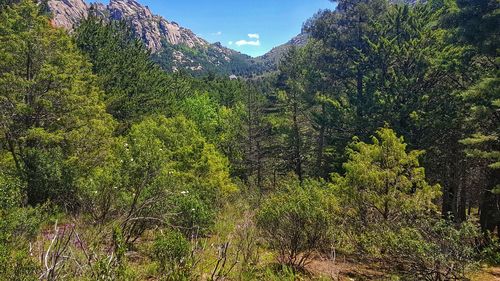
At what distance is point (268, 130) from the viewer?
37594 millimetres

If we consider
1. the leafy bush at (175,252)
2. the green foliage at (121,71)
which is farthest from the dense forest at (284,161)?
the green foliage at (121,71)

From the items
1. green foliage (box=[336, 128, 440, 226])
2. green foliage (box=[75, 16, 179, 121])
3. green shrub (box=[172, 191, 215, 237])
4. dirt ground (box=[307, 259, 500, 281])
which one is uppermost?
green foliage (box=[75, 16, 179, 121])

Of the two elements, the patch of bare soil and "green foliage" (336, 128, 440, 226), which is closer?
the patch of bare soil

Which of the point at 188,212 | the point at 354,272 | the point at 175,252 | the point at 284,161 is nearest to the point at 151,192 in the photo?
the point at 188,212

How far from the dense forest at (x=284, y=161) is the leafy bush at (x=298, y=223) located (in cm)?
4

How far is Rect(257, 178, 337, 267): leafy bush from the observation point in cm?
948

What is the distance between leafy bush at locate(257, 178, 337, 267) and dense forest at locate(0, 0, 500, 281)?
0.04m

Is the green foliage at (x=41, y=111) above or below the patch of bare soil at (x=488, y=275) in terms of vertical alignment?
above

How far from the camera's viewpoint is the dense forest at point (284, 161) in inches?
311

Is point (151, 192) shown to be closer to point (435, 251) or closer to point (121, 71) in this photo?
point (435, 251)

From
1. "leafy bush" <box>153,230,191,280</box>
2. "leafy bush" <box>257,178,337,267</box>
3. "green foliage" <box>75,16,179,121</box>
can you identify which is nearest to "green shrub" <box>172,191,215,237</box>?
"leafy bush" <box>257,178,337,267</box>

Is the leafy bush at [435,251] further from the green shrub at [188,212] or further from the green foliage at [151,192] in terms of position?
the green shrub at [188,212]

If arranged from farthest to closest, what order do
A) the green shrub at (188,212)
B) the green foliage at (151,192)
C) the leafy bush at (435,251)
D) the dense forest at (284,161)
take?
the green shrub at (188,212) → the green foliage at (151,192) → the dense forest at (284,161) → the leafy bush at (435,251)

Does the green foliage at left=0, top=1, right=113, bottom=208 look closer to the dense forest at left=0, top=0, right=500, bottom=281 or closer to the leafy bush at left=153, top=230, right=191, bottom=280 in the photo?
the dense forest at left=0, top=0, right=500, bottom=281
